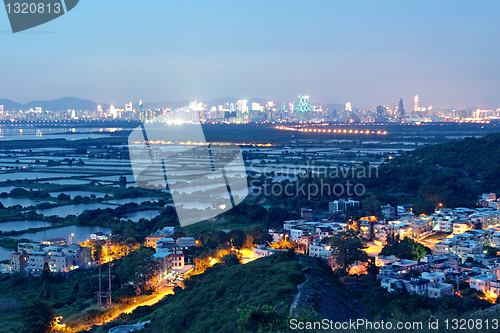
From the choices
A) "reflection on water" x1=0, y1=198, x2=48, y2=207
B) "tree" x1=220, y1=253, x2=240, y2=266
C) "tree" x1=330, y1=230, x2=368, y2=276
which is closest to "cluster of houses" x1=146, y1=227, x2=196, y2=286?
"tree" x1=220, y1=253, x2=240, y2=266

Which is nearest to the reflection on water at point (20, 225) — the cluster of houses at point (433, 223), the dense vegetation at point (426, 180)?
the dense vegetation at point (426, 180)

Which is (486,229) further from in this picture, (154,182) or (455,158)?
(154,182)

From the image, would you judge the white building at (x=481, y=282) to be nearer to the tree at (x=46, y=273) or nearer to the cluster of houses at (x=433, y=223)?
the cluster of houses at (x=433, y=223)

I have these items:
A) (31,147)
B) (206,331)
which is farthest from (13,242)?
(31,147)

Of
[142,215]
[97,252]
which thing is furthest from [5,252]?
[142,215]

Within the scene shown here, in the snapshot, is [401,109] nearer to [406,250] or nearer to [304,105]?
[304,105]

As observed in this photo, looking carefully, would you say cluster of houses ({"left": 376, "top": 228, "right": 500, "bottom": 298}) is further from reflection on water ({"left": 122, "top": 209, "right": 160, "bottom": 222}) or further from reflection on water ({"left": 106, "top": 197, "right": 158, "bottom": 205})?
reflection on water ({"left": 106, "top": 197, "right": 158, "bottom": 205})
